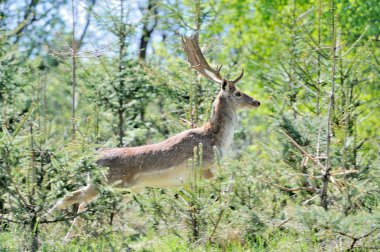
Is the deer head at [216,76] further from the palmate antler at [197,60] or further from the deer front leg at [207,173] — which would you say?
the deer front leg at [207,173]

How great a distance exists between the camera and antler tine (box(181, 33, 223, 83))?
1129 centimetres

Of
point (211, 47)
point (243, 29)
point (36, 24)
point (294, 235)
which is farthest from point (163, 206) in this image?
point (243, 29)

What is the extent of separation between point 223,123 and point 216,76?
0.85 metres

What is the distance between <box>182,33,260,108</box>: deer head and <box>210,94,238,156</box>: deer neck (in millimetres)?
89

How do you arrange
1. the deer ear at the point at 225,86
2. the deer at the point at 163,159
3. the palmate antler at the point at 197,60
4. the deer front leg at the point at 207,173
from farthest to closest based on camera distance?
the palmate antler at the point at 197,60 → the deer ear at the point at 225,86 → the deer front leg at the point at 207,173 → the deer at the point at 163,159

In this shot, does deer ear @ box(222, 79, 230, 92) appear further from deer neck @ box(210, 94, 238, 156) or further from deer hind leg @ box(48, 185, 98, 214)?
deer hind leg @ box(48, 185, 98, 214)

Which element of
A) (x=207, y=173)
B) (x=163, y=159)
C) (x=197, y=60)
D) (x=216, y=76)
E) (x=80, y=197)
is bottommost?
(x=80, y=197)

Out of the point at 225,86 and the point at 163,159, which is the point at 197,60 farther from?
the point at 163,159

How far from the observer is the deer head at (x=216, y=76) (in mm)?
11109

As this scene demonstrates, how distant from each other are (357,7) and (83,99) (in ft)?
22.1

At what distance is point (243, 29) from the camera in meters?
24.9

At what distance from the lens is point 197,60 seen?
11.6m

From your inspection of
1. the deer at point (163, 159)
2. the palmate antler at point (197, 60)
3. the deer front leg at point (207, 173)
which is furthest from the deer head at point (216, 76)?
the deer front leg at point (207, 173)

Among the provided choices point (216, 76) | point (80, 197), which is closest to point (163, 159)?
point (80, 197)
